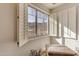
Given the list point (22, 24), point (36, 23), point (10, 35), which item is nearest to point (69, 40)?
point (36, 23)

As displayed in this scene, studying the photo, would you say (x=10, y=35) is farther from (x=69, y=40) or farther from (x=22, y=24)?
(x=69, y=40)

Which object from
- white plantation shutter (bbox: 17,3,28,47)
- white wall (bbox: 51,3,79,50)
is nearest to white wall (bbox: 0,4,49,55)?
white plantation shutter (bbox: 17,3,28,47)

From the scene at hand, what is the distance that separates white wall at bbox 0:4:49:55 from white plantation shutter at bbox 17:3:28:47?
0.14ft

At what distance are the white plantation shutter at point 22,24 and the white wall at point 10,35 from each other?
43mm

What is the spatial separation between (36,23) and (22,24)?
0.17m

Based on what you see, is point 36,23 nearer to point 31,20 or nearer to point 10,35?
point 31,20

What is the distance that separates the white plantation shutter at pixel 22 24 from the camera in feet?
5.13

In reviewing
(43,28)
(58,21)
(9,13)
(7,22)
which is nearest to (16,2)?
(9,13)

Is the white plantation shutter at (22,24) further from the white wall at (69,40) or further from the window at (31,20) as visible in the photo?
the white wall at (69,40)

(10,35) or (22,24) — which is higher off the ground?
(22,24)

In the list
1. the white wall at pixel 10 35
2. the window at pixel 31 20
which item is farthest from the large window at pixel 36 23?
the white wall at pixel 10 35

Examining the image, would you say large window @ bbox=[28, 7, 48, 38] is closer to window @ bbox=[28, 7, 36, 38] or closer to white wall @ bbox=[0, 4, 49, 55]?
window @ bbox=[28, 7, 36, 38]

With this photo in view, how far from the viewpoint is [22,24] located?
1582 mm

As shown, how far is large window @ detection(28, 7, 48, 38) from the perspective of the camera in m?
1.60
